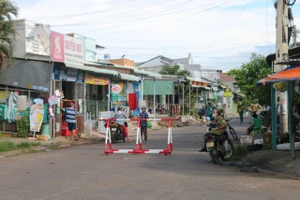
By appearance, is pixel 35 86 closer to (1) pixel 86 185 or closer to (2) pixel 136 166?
(2) pixel 136 166

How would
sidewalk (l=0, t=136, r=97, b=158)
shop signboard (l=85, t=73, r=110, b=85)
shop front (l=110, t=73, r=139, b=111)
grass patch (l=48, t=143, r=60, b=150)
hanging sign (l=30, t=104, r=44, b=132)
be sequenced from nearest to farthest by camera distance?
sidewalk (l=0, t=136, r=97, b=158) → grass patch (l=48, t=143, r=60, b=150) → hanging sign (l=30, t=104, r=44, b=132) → shop signboard (l=85, t=73, r=110, b=85) → shop front (l=110, t=73, r=139, b=111)

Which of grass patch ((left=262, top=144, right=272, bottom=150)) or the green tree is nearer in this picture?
grass patch ((left=262, top=144, right=272, bottom=150))

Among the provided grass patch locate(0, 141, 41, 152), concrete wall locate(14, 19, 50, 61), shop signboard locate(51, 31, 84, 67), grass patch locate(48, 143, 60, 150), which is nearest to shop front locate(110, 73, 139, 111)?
shop signboard locate(51, 31, 84, 67)

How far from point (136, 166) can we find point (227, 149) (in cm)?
288

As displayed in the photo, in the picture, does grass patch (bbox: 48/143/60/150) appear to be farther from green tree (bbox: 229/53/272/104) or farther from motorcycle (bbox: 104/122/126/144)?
green tree (bbox: 229/53/272/104)

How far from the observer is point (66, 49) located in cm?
2125

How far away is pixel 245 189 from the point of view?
297 inches

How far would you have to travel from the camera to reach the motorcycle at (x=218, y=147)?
36.9 feet

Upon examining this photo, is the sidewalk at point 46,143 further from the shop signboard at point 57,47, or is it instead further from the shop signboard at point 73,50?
the shop signboard at point 73,50

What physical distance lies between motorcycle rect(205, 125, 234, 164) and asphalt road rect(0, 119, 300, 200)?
31cm

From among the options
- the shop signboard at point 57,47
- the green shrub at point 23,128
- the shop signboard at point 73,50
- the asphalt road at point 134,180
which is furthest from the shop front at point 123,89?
the asphalt road at point 134,180

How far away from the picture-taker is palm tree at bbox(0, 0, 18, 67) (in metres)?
17.5

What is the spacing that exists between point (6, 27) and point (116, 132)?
6841mm

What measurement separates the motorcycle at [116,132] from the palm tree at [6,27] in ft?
18.7
